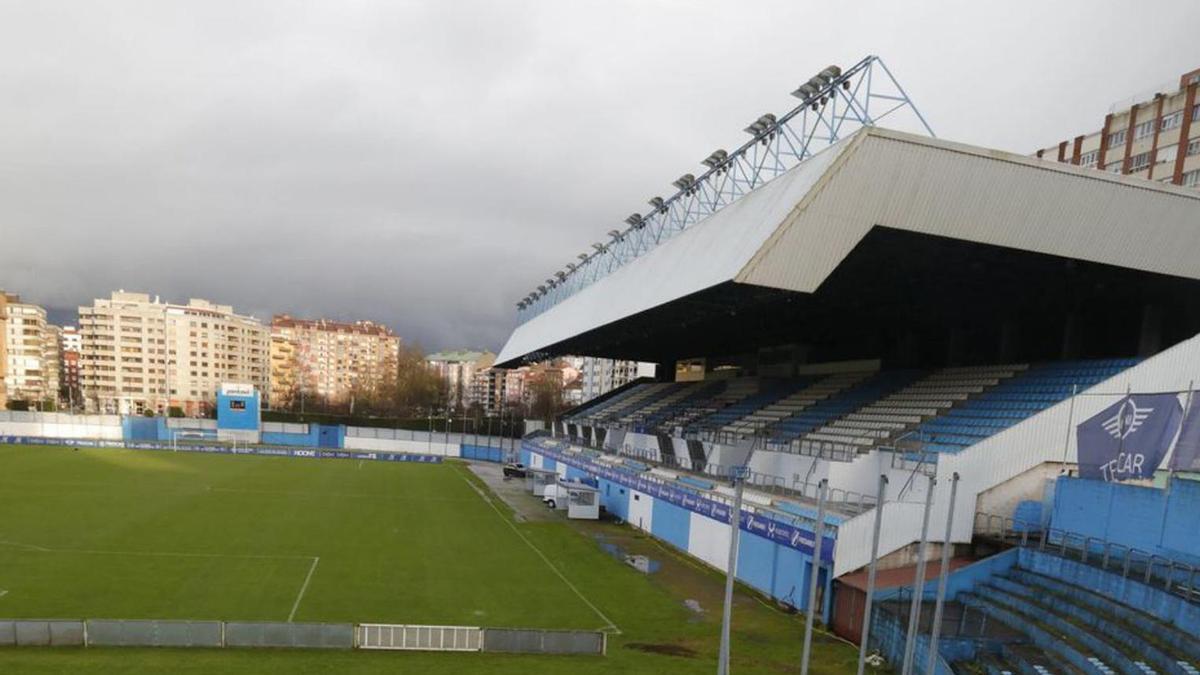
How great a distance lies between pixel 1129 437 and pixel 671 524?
1800 cm

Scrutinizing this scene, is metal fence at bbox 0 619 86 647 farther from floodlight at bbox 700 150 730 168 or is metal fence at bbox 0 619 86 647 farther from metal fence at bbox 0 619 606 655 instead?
floodlight at bbox 700 150 730 168

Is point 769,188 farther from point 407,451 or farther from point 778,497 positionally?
point 407,451

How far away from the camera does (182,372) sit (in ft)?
444

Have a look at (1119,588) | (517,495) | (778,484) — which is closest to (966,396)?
(778,484)

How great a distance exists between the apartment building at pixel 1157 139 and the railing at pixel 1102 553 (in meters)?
45.1

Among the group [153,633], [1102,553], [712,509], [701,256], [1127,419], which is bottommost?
[153,633]

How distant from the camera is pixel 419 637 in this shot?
51.8 feet

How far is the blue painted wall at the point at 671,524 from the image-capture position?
91.0ft

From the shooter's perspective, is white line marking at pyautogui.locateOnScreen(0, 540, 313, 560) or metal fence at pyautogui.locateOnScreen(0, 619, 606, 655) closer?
metal fence at pyautogui.locateOnScreen(0, 619, 606, 655)

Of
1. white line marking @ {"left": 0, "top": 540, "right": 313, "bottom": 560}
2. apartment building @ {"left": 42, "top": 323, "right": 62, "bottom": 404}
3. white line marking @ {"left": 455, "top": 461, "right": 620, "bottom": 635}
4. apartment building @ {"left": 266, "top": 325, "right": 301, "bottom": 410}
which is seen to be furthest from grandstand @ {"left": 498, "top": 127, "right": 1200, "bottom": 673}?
apartment building @ {"left": 42, "top": 323, "right": 62, "bottom": 404}

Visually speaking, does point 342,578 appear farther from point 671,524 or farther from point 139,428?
point 139,428

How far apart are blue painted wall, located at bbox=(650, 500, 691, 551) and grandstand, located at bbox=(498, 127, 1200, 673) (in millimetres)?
140

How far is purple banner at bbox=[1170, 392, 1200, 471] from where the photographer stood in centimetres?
1303

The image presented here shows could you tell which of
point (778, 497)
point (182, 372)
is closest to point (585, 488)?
point (778, 497)
